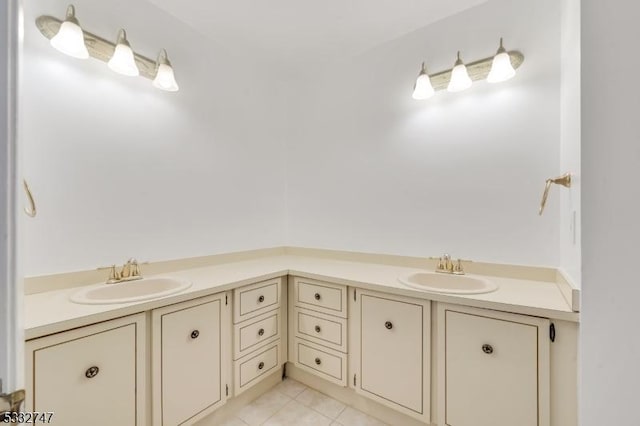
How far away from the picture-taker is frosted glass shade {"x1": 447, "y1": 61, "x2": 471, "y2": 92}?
1628mm

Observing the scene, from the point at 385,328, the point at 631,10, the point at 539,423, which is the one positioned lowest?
the point at 539,423

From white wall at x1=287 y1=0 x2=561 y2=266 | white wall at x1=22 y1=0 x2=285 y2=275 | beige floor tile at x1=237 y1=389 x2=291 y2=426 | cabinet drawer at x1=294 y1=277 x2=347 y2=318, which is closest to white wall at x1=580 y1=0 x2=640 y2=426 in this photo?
cabinet drawer at x1=294 y1=277 x2=347 y2=318

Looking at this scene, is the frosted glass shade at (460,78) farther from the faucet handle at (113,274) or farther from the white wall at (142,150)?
the faucet handle at (113,274)

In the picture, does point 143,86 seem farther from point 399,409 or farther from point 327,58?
point 399,409

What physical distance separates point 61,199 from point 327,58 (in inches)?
79.7

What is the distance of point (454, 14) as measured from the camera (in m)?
1.77

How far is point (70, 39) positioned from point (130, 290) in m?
1.24

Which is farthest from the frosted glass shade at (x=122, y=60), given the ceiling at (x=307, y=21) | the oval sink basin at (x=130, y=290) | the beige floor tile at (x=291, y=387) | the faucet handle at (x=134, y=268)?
the beige floor tile at (x=291, y=387)

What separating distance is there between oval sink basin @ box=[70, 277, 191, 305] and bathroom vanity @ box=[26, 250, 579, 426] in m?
0.04

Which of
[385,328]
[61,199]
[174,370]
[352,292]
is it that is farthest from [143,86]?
[385,328]

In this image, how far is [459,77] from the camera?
163 cm

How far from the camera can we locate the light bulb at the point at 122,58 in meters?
1.41

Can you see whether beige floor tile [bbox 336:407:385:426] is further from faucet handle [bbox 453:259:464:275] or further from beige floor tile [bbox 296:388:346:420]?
faucet handle [bbox 453:259:464:275]

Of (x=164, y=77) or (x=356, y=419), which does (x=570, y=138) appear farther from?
(x=164, y=77)
